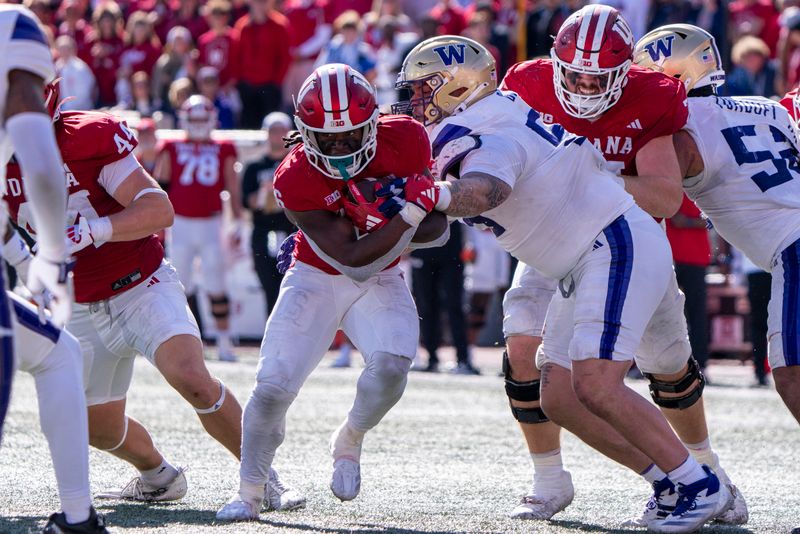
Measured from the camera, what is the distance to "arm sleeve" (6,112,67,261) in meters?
3.29

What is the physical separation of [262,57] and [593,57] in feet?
26.7

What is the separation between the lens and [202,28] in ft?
45.6

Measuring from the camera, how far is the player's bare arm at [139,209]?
178 inches

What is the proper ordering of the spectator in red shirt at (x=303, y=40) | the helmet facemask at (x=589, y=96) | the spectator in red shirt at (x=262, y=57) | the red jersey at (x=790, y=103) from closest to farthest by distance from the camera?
the helmet facemask at (x=589, y=96)
the red jersey at (x=790, y=103)
the spectator in red shirt at (x=262, y=57)
the spectator in red shirt at (x=303, y=40)

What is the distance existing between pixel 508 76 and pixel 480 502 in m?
1.64

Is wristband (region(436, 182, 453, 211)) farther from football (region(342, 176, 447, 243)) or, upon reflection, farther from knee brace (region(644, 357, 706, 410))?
knee brace (region(644, 357, 706, 410))

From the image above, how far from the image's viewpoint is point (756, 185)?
4.82 meters

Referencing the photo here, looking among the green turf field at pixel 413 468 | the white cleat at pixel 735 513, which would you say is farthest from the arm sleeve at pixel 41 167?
the white cleat at pixel 735 513

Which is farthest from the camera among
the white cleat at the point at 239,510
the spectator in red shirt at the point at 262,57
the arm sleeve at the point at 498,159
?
the spectator in red shirt at the point at 262,57

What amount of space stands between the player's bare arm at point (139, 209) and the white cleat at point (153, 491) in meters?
0.99

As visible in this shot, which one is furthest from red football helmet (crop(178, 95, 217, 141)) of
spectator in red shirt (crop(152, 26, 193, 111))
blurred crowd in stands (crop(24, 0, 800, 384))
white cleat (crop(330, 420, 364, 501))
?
white cleat (crop(330, 420, 364, 501))

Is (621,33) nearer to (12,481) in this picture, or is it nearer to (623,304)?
(623,304)

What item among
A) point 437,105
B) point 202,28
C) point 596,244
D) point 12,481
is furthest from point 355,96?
point 202,28

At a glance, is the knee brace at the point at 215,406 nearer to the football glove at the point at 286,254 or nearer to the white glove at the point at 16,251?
the football glove at the point at 286,254
